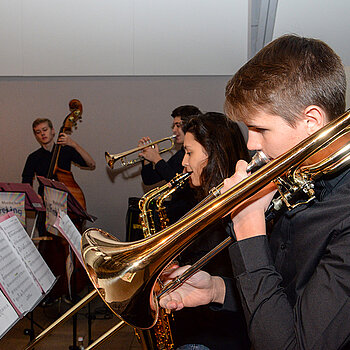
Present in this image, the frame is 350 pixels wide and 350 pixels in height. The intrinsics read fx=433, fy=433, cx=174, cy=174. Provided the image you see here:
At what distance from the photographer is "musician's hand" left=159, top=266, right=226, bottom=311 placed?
1223mm

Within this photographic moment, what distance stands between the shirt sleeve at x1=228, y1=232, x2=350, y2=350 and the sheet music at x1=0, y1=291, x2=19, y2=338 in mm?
733

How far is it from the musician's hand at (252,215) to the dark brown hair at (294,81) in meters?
0.17

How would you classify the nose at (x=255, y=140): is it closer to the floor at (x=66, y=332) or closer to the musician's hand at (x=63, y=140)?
the floor at (x=66, y=332)

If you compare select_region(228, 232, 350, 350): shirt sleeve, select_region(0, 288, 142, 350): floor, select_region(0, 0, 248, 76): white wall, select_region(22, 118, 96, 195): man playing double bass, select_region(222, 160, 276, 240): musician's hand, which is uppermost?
select_region(0, 0, 248, 76): white wall

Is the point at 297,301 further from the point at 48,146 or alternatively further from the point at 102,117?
the point at 102,117

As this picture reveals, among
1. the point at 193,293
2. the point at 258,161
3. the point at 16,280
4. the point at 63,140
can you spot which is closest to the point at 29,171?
the point at 63,140

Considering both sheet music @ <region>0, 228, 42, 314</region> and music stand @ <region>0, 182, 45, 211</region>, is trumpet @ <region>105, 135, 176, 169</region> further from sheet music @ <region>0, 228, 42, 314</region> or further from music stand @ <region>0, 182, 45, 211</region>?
sheet music @ <region>0, 228, 42, 314</region>

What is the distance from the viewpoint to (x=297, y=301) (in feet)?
2.83

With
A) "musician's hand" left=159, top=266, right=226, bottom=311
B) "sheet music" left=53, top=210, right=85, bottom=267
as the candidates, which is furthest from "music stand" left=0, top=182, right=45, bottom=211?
"musician's hand" left=159, top=266, right=226, bottom=311

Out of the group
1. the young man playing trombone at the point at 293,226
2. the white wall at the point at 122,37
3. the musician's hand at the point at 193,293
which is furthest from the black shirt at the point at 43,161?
the young man playing trombone at the point at 293,226

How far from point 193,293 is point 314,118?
62 centimetres

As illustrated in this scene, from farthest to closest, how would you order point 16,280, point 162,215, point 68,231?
point 162,215 → point 68,231 → point 16,280

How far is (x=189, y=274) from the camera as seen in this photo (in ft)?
3.70

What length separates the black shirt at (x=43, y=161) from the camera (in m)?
4.33
